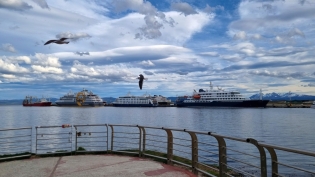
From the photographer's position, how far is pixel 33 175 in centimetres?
693

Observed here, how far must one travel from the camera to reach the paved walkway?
22.7ft

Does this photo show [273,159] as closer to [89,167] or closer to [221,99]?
[89,167]

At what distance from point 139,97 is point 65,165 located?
129 meters

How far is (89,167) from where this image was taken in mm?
7691

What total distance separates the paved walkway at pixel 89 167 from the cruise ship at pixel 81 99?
128 metres

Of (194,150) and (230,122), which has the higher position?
(194,150)

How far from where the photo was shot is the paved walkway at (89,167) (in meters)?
6.93

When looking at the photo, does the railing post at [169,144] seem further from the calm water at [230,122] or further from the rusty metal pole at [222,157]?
the calm water at [230,122]

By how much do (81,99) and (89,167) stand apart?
424 feet

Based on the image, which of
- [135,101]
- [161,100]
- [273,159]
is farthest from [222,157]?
[161,100]

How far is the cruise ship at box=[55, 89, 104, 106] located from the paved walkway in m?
128

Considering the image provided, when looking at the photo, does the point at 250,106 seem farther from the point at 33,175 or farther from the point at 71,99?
the point at 33,175

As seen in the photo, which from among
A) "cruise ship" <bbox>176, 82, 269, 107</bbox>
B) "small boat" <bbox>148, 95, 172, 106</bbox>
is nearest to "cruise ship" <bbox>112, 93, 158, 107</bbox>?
"small boat" <bbox>148, 95, 172, 106</bbox>

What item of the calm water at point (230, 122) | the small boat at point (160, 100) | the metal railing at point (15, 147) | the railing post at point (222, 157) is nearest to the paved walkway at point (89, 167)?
the metal railing at point (15, 147)
